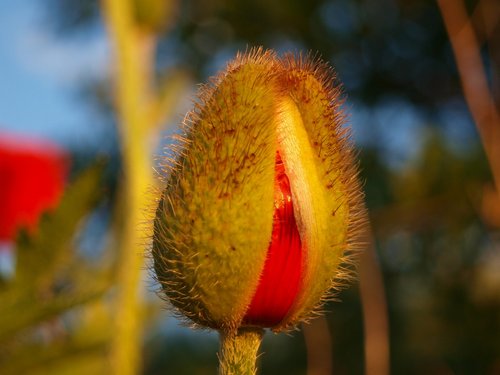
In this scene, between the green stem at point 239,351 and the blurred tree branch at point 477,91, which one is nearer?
the green stem at point 239,351

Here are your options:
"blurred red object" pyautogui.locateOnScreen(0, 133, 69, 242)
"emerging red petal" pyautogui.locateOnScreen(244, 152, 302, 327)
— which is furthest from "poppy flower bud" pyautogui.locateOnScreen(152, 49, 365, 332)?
"blurred red object" pyautogui.locateOnScreen(0, 133, 69, 242)

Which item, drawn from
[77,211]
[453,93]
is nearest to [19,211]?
[77,211]

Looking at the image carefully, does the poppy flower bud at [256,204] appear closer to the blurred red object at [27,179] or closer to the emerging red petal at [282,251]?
the emerging red petal at [282,251]

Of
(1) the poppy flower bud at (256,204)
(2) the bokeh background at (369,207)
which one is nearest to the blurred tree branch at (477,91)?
(2) the bokeh background at (369,207)

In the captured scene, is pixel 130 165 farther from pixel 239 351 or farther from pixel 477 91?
pixel 477 91

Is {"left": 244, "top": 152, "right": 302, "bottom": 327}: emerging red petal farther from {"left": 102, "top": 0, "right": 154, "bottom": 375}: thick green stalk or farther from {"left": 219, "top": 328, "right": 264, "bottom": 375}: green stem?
{"left": 102, "top": 0, "right": 154, "bottom": 375}: thick green stalk

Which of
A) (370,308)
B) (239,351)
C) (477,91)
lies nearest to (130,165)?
(239,351)
